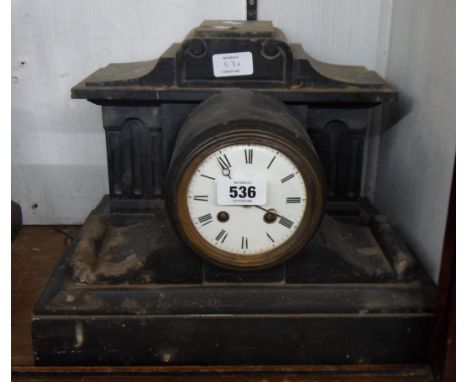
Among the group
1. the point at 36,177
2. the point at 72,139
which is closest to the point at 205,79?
the point at 72,139

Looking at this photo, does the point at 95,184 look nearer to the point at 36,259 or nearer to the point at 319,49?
the point at 36,259

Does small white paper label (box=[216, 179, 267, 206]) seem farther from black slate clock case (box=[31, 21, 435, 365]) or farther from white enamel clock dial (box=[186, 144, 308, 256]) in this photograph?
black slate clock case (box=[31, 21, 435, 365])

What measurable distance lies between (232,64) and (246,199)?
287 mm

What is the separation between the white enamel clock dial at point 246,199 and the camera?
1.02 meters

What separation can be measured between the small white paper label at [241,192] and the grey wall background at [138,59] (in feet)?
1.18

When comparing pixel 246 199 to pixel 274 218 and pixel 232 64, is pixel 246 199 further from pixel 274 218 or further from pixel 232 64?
pixel 232 64

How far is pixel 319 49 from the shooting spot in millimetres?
1477

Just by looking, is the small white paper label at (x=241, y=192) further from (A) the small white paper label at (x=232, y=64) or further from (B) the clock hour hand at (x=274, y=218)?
(A) the small white paper label at (x=232, y=64)

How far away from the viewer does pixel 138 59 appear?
1.48 meters

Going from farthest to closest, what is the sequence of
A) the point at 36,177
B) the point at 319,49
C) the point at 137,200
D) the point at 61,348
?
the point at 36,177, the point at 319,49, the point at 137,200, the point at 61,348

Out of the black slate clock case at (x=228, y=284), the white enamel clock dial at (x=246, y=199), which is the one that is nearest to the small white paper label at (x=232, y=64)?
the black slate clock case at (x=228, y=284)

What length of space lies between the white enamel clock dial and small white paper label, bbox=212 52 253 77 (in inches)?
8.7

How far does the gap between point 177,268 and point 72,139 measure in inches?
23.8

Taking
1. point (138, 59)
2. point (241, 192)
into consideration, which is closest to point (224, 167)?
point (241, 192)
